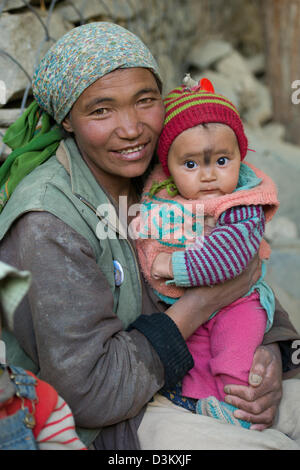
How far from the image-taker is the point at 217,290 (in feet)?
6.54

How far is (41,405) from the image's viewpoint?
1.40 m

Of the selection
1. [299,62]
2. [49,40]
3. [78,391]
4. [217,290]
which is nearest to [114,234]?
[217,290]

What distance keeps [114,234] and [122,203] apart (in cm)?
30

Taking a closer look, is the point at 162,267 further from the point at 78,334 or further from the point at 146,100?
the point at 146,100

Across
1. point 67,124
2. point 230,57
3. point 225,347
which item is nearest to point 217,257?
point 225,347

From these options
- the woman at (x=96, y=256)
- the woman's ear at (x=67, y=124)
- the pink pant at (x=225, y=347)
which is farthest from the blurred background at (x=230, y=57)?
the pink pant at (x=225, y=347)

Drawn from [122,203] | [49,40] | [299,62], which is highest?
[299,62]

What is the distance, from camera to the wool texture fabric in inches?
72.2

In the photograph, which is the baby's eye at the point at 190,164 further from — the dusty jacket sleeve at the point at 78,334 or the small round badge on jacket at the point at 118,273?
the dusty jacket sleeve at the point at 78,334

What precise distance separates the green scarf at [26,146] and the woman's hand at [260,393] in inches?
42.3

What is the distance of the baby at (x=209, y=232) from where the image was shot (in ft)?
6.28

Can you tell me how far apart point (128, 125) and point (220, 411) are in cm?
107

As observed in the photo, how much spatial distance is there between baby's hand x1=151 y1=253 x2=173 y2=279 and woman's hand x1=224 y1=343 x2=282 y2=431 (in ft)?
1.45

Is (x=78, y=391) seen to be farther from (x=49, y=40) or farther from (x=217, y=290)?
(x=49, y=40)
